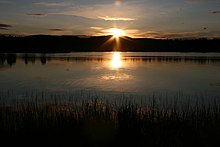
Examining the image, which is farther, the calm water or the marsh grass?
the calm water

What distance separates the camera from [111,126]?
22.2ft

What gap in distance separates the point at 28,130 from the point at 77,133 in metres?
1.18

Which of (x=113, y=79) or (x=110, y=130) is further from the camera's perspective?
(x=113, y=79)

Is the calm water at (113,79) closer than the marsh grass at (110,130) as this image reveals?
No

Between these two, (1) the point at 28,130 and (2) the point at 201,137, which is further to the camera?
(1) the point at 28,130

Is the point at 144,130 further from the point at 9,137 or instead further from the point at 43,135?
the point at 9,137

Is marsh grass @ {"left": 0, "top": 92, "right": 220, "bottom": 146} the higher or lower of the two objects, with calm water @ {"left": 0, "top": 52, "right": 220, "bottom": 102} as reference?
lower

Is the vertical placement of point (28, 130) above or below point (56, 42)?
below

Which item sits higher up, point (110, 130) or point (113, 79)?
point (113, 79)

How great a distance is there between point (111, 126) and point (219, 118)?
9.47 ft

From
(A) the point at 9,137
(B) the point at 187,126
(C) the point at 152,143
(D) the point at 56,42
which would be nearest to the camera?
(C) the point at 152,143

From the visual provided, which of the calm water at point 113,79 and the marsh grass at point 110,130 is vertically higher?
the calm water at point 113,79

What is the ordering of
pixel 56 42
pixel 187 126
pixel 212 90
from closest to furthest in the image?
1. pixel 187 126
2. pixel 212 90
3. pixel 56 42

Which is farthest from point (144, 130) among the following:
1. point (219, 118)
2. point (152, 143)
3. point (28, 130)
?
point (28, 130)
